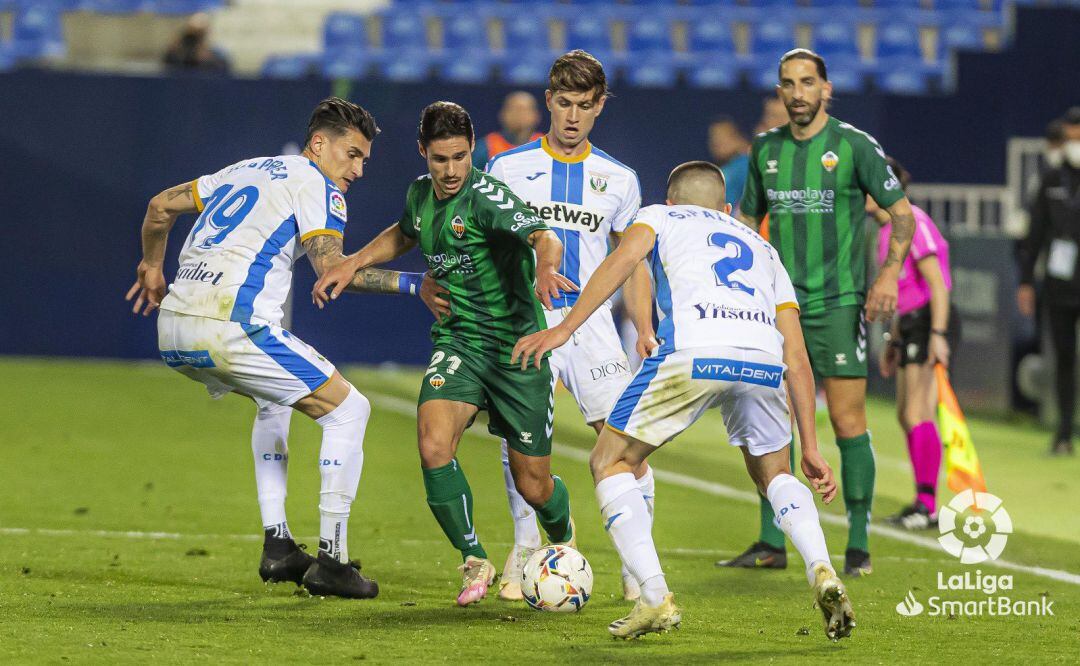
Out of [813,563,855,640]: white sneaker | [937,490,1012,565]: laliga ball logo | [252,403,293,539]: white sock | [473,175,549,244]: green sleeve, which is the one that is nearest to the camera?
[813,563,855,640]: white sneaker

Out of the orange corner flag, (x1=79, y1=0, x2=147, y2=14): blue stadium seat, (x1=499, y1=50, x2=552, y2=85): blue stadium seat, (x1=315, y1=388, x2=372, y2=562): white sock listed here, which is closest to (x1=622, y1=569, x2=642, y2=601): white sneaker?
(x1=315, y1=388, x2=372, y2=562): white sock

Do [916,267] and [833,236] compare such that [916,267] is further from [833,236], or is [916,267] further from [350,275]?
[350,275]

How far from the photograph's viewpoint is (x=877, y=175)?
7102 millimetres

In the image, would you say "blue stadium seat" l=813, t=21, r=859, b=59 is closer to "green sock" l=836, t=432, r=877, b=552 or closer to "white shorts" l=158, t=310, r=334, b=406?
"green sock" l=836, t=432, r=877, b=552

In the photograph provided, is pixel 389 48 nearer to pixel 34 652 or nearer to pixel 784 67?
pixel 784 67

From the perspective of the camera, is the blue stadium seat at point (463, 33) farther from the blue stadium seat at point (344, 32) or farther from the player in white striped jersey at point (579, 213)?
the player in white striped jersey at point (579, 213)

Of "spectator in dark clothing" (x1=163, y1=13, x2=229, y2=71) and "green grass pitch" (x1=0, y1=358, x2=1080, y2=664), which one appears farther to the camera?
"spectator in dark clothing" (x1=163, y1=13, x2=229, y2=71)

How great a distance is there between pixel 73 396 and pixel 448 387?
835cm

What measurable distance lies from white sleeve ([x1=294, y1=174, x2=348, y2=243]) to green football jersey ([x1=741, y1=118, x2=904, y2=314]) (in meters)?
2.06

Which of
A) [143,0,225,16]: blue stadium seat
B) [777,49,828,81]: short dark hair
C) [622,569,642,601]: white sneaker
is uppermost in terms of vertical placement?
[143,0,225,16]: blue stadium seat

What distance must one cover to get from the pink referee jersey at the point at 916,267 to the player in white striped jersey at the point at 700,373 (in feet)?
10.7

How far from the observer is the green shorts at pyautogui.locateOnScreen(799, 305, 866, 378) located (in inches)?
281

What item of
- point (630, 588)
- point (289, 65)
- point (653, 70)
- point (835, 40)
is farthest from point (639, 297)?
point (835, 40)

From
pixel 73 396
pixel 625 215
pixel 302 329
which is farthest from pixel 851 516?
pixel 302 329
